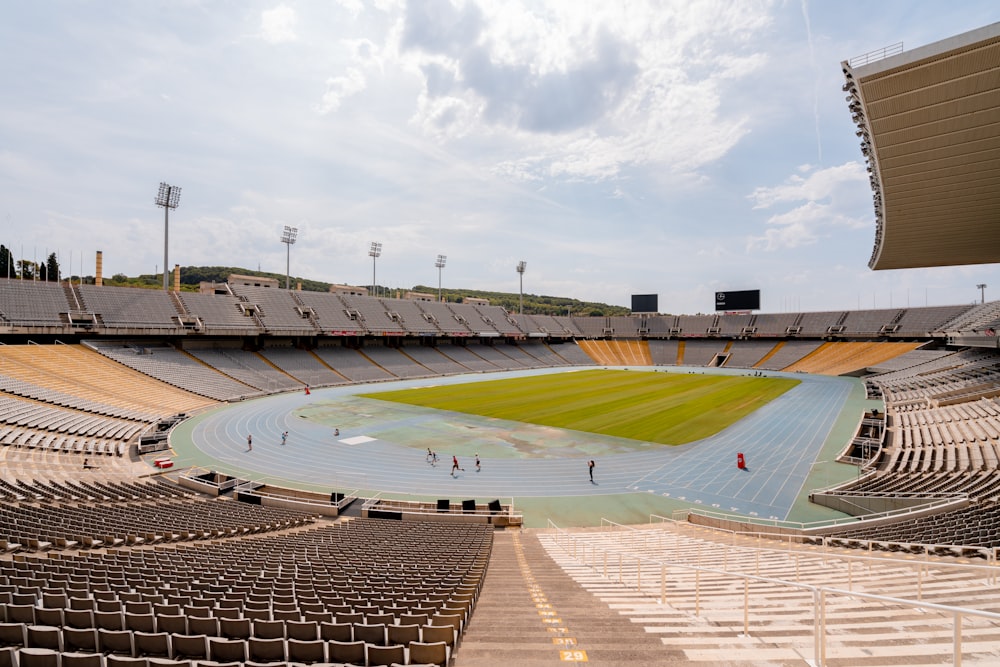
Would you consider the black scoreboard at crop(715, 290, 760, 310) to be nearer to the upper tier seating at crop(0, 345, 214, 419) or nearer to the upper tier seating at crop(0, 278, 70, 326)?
the upper tier seating at crop(0, 345, 214, 419)

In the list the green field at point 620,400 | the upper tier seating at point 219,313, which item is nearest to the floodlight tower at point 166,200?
the upper tier seating at point 219,313

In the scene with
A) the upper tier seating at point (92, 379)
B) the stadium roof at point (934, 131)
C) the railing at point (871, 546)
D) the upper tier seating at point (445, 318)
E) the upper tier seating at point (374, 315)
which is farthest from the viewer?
the upper tier seating at point (445, 318)

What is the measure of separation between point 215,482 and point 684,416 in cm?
3066

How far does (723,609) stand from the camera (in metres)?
5.87

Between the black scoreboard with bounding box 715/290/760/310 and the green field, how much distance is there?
2917cm

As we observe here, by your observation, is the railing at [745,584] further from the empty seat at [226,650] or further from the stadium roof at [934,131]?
the stadium roof at [934,131]

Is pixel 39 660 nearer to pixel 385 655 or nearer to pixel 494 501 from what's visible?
pixel 385 655

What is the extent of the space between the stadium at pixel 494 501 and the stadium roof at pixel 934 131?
0.11 m

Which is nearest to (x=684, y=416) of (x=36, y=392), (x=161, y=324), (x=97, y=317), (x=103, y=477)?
(x=103, y=477)

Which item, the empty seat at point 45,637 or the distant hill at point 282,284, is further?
the distant hill at point 282,284

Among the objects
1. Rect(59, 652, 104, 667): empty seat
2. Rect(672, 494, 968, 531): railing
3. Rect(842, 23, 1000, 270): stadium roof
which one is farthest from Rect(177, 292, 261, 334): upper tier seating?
Rect(842, 23, 1000, 270): stadium roof

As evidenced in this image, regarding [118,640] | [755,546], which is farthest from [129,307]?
[755,546]

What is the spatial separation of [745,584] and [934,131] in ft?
67.8

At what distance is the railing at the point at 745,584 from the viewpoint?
315cm
